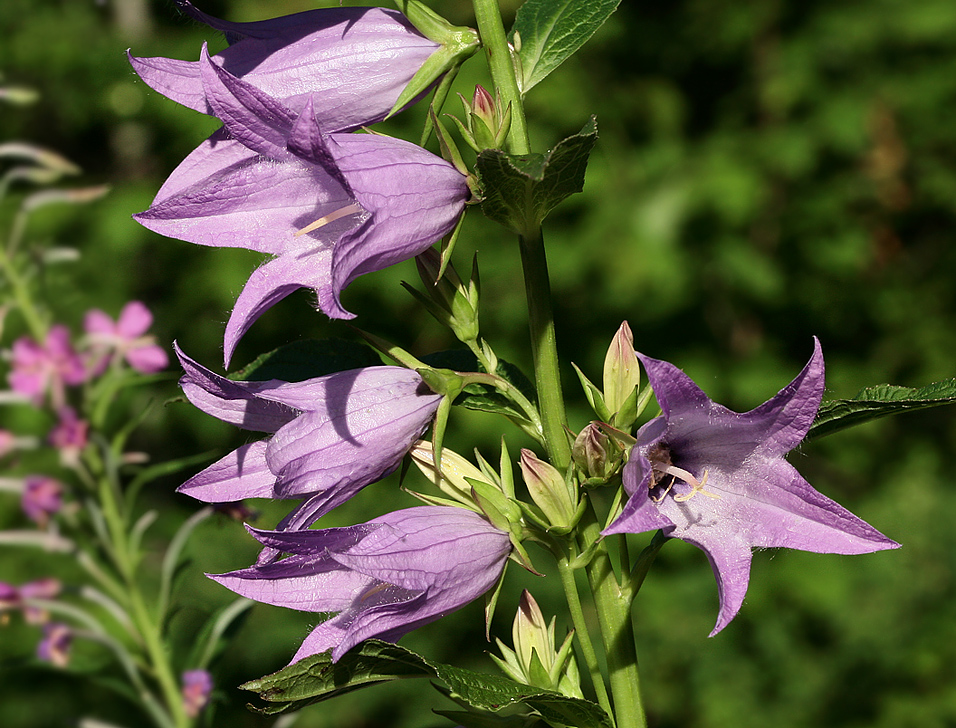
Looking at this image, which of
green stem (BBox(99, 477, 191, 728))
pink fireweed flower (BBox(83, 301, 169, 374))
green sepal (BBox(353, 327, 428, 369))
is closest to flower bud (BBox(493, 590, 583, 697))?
green sepal (BBox(353, 327, 428, 369))

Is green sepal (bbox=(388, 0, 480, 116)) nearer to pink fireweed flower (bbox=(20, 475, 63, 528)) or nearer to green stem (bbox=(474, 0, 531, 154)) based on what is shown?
green stem (bbox=(474, 0, 531, 154))

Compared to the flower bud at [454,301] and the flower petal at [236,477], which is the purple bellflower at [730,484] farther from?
the flower petal at [236,477]

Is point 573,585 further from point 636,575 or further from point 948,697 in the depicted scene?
point 948,697

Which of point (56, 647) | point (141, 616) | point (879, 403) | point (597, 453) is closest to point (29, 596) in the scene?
point (56, 647)

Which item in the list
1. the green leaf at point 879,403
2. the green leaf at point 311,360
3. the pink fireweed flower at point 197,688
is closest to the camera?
the green leaf at point 879,403

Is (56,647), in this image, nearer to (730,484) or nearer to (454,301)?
(454,301)

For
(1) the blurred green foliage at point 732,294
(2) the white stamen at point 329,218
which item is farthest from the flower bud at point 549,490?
(1) the blurred green foliage at point 732,294
